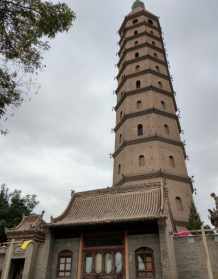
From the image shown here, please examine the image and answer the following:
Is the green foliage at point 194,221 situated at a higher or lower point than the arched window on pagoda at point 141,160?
lower

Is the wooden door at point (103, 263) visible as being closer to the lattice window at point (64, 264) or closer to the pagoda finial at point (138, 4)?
the lattice window at point (64, 264)

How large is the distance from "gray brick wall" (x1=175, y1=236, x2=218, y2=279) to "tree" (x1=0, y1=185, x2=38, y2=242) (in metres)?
17.5

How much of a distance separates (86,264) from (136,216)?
3.85 metres

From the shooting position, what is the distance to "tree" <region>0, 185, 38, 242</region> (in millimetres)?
25914

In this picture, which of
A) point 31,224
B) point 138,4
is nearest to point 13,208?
point 31,224

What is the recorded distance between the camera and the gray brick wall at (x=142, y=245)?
13032 millimetres

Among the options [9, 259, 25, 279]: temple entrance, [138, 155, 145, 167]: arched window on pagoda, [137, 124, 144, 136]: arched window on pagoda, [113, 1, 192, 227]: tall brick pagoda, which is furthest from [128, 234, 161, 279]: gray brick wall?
[137, 124, 144, 136]: arched window on pagoda

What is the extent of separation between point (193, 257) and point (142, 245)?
274 centimetres

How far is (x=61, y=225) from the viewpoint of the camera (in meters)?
14.7

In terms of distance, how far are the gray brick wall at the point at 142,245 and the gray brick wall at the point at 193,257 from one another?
5.07 feet

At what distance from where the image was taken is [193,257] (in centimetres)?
1374

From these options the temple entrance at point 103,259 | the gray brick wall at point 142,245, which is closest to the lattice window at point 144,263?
the gray brick wall at point 142,245

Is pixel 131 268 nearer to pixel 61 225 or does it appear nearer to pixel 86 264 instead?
pixel 86 264

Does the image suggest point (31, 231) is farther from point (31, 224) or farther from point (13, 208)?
point (13, 208)
